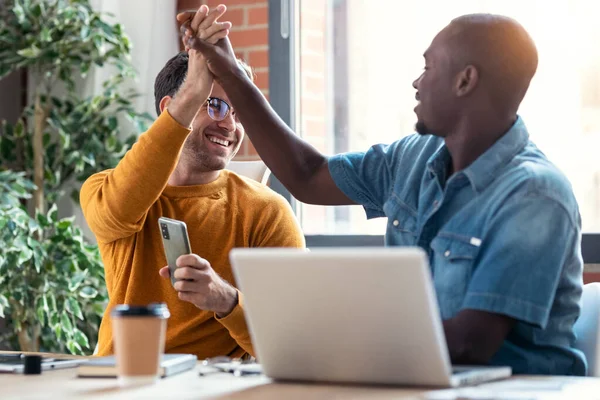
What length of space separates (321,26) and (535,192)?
1.91 meters

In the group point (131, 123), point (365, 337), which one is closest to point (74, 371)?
point (365, 337)

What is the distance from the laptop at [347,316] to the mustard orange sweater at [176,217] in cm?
69

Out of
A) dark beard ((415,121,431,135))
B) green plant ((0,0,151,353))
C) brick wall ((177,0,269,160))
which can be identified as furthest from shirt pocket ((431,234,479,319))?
green plant ((0,0,151,353))

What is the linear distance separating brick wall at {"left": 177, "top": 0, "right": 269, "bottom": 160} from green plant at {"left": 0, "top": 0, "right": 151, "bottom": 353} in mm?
380

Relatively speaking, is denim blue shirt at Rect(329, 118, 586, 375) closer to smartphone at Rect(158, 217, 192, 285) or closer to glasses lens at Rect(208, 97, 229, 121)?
smartphone at Rect(158, 217, 192, 285)

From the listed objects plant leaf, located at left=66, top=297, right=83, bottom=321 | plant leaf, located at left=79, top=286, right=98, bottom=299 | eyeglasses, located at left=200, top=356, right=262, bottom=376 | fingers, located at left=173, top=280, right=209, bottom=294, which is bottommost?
plant leaf, located at left=66, top=297, right=83, bottom=321

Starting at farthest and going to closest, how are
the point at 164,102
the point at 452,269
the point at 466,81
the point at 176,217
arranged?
the point at 164,102 → the point at 176,217 → the point at 466,81 → the point at 452,269

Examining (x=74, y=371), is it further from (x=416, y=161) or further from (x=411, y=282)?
(x=416, y=161)

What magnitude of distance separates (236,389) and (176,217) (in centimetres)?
95

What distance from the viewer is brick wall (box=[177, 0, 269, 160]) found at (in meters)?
3.27

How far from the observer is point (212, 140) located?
223 centimetres

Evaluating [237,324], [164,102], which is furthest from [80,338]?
[237,324]

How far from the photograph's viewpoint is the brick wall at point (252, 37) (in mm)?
3271

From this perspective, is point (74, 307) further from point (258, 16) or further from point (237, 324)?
point (237, 324)
